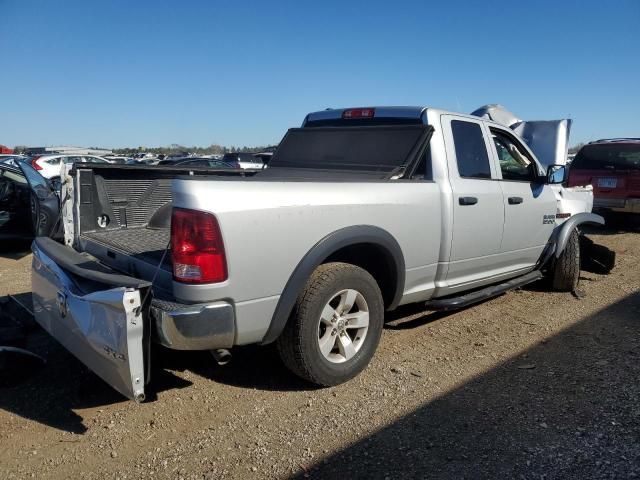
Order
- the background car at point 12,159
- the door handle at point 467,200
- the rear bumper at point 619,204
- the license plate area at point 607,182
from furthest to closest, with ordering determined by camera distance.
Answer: the license plate area at point 607,182 → the rear bumper at point 619,204 → the background car at point 12,159 → the door handle at point 467,200

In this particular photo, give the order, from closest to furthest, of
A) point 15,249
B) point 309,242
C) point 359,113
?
point 309,242 → point 359,113 → point 15,249

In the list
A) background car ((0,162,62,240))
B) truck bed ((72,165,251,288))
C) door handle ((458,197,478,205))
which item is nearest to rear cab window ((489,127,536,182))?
door handle ((458,197,478,205))

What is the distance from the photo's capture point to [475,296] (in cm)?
423

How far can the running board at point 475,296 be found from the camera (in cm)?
404

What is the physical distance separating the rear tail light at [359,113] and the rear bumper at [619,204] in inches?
300

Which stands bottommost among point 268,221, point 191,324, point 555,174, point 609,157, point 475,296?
point 475,296

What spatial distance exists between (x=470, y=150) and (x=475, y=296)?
1240mm

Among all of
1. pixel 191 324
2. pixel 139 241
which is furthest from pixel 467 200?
pixel 139 241

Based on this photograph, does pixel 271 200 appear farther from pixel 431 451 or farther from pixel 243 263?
pixel 431 451

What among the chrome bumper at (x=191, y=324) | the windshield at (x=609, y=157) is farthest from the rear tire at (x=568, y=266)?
the windshield at (x=609, y=157)

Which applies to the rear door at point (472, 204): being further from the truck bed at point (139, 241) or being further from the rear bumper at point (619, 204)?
the rear bumper at point (619, 204)

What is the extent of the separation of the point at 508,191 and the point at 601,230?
7685mm

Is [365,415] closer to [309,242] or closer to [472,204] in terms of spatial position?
[309,242]

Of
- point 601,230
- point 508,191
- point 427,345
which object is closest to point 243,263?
point 427,345
